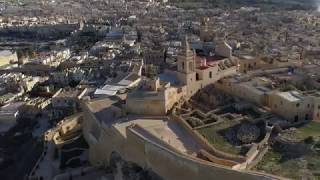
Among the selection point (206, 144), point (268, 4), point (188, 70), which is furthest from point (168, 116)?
point (268, 4)

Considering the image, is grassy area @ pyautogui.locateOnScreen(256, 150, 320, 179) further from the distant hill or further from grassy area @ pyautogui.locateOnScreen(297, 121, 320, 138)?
the distant hill

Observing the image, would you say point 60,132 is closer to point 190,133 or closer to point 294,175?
point 190,133

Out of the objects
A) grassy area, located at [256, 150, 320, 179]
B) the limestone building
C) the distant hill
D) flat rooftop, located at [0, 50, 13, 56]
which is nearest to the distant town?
grassy area, located at [256, 150, 320, 179]

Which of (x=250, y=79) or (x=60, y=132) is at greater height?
(x=250, y=79)

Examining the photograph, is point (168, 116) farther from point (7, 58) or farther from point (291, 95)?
point (7, 58)

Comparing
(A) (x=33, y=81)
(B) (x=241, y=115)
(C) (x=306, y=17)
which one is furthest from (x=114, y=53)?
(C) (x=306, y=17)

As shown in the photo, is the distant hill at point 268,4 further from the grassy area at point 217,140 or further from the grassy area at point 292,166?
the grassy area at point 292,166
